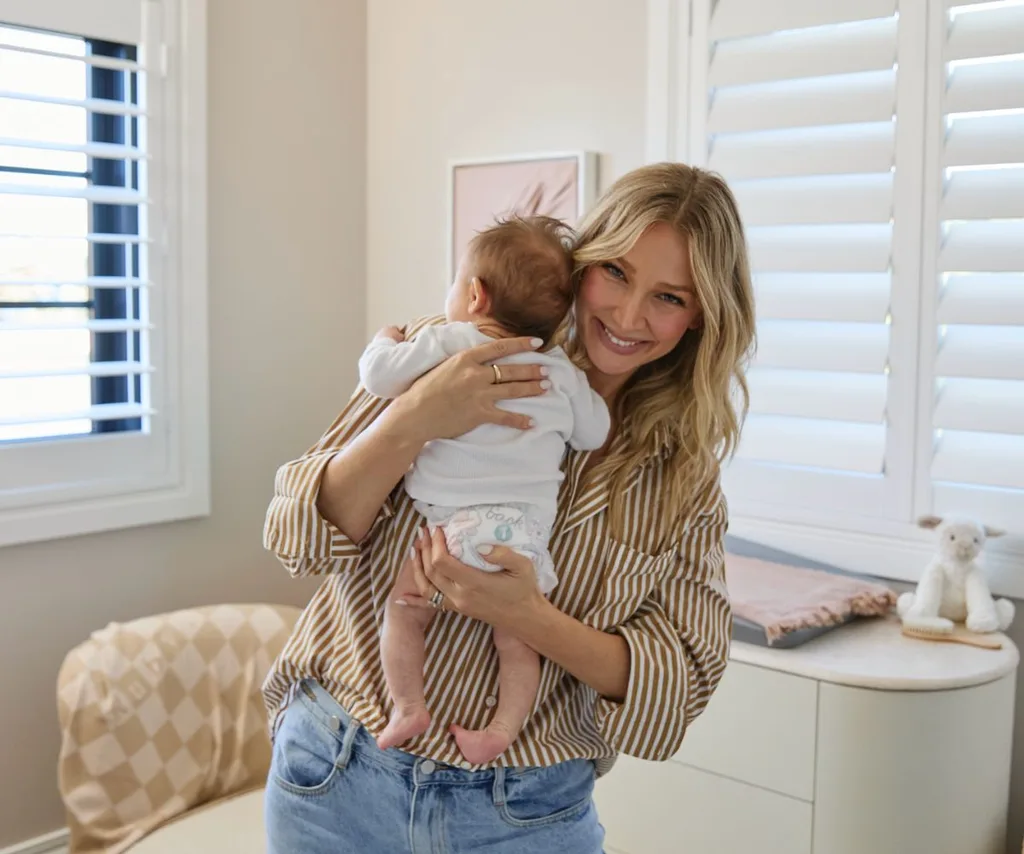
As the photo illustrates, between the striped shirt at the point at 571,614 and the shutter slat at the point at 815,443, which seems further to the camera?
the shutter slat at the point at 815,443

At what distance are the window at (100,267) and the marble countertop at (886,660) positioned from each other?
1.37 m

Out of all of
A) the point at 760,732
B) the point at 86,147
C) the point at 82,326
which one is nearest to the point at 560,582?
the point at 760,732

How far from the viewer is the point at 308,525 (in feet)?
4.05

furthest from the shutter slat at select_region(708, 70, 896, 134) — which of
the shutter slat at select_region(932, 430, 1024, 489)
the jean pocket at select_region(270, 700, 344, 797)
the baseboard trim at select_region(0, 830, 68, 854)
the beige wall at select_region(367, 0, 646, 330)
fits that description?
the baseboard trim at select_region(0, 830, 68, 854)

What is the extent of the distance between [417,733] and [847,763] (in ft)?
2.76

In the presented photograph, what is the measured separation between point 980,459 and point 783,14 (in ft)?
3.05

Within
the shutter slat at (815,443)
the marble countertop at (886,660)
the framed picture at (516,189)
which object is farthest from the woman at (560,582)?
the framed picture at (516,189)

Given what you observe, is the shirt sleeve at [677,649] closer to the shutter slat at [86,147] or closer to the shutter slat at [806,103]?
the shutter slat at [806,103]

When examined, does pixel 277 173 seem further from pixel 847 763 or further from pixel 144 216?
pixel 847 763

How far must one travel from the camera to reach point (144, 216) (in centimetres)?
246

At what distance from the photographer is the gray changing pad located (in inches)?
73.9

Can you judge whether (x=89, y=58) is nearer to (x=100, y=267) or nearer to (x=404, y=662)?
(x=100, y=267)

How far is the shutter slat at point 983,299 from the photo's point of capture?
1982mm

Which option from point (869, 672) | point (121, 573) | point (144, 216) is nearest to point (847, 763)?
point (869, 672)
